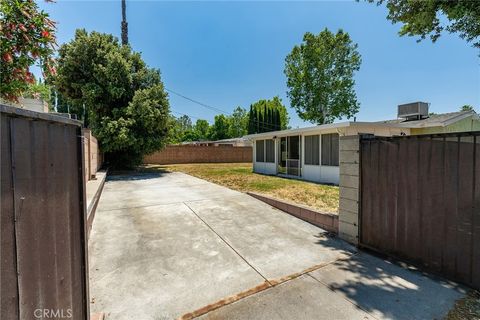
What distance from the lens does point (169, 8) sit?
10398 mm

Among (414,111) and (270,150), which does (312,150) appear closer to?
(270,150)

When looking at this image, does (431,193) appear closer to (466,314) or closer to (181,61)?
(466,314)

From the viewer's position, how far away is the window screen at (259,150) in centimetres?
1451

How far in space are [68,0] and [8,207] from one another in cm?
759

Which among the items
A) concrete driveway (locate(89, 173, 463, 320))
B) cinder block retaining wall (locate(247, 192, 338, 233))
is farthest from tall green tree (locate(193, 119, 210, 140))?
concrete driveway (locate(89, 173, 463, 320))

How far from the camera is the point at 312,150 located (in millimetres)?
10766

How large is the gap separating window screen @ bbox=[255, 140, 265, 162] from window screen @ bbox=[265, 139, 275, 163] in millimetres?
374

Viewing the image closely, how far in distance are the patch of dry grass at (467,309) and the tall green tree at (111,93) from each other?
12808mm

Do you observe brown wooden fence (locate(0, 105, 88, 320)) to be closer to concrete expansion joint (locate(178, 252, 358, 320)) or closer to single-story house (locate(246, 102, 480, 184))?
concrete expansion joint (locate(178, 252, 358, 320))

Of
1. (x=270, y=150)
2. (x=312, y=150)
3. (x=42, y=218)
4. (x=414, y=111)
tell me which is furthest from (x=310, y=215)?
(x=414, y=111)

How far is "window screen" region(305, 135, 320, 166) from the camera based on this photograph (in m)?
10.5

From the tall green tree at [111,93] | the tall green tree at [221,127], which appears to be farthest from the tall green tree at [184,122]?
the tall green tree at [111,93]

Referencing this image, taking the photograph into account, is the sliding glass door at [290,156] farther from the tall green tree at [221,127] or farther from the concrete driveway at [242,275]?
the tall green tree at [221,127]

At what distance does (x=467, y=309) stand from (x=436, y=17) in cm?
665
